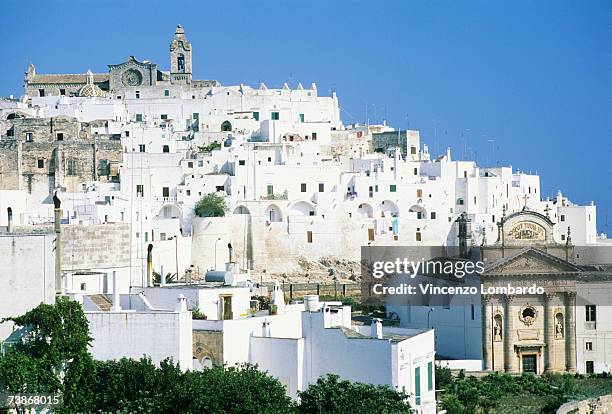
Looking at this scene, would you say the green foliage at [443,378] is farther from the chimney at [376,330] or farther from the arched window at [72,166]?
the arched window at [72,166]

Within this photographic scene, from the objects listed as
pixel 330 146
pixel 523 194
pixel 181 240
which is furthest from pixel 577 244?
pixel 181 240

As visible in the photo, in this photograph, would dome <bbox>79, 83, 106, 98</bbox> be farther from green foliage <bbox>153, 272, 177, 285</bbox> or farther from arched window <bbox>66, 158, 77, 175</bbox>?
green foliage <bbox>153, 272, 177, 285</bbox>

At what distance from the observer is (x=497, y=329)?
3984cm

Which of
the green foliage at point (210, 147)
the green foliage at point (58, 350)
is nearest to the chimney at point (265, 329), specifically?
the green foliage at point (58, 350)

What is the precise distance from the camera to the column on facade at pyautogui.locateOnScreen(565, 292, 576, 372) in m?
40.0

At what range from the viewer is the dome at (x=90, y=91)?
67.0 metres

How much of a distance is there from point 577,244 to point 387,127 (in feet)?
49.3

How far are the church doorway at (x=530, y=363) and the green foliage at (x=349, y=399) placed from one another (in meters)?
14.5

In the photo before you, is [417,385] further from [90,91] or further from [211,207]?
[90,91]

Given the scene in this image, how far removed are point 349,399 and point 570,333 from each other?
16.3 metres

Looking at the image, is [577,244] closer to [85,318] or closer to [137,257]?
[137,257]

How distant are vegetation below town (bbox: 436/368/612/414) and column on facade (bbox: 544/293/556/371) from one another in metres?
1.03

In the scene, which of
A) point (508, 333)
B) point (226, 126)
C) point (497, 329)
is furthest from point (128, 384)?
point (226, 126)

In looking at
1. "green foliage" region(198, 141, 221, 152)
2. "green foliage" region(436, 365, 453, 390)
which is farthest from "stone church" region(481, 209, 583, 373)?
"green foliage" region(198, 141, 221, 152)
